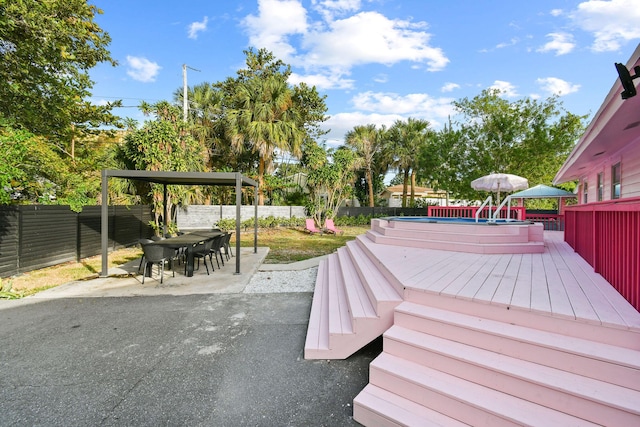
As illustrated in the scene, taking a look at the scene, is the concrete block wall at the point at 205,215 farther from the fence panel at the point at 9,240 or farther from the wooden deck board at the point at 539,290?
the wooden deck board at the point at 539,290

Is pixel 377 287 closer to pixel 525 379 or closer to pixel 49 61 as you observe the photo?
pixel 525 379

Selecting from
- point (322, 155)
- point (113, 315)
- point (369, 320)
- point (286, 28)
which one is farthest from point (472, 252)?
point (286, 28)

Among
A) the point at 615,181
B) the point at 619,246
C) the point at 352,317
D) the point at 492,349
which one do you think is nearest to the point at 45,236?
the point at 352,317

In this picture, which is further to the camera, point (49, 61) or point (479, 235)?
point (49, 61)

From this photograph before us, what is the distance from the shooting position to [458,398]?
6.29 ft

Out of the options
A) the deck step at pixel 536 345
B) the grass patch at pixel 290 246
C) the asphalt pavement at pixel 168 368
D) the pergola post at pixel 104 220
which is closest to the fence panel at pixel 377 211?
the grass patch at pixel 290 246

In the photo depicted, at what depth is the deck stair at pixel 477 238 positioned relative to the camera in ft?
17.5

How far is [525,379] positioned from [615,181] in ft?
25.2

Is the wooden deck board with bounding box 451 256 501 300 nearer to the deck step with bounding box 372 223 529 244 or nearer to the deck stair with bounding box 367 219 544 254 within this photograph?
the deck stair with bounding box 367 219 544 254

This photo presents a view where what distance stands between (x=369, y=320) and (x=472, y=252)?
3.32m

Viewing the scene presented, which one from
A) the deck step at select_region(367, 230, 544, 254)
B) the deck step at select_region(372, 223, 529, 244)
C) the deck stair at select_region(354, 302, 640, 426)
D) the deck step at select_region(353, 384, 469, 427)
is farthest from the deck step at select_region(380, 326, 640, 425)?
the deck step at select_region(372, 223, 529, 244)

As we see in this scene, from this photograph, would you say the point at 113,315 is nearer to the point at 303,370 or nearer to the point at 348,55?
the point at 303,370

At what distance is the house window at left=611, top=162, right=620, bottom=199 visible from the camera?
6664mm

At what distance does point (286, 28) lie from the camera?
1294cm
